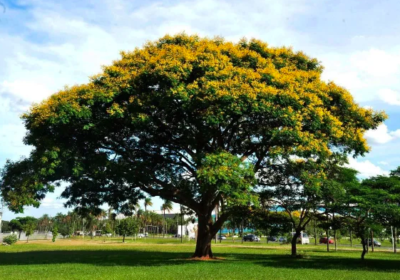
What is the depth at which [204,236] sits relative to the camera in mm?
23234

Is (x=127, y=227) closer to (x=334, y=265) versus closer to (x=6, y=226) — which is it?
(x=334, y=265)

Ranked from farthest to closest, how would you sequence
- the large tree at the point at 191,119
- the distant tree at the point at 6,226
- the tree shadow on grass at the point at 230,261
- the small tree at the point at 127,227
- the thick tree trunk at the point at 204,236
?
1. the distant tree at the point at 6,226
2. the small tree at the point at 127,227
3. the thick tree trunk at the point at 204,236
4. the tree shadow on grass at the point at 230,261
5. the large tree at the point at 191,119

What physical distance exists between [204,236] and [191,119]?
8.49 m

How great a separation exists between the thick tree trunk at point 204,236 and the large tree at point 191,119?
200cm

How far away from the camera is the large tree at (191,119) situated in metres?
16.6

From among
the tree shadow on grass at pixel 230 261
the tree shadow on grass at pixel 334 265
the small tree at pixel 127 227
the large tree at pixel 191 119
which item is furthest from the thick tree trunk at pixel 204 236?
the small tree at pixel 127 227

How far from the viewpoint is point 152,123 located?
1920 centimetres

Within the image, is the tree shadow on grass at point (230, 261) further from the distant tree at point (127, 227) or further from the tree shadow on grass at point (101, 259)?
the distant tree at point (127, 227)

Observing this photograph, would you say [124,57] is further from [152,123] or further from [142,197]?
[142,197]

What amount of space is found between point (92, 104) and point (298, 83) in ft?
30.7

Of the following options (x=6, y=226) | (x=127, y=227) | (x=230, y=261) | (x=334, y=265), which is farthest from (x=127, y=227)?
(x=6, y=226)

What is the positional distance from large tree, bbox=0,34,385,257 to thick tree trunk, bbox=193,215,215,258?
2.00m

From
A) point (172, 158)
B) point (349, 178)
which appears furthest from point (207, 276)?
point (349, 178)

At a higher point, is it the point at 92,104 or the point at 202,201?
the point at 92,104
